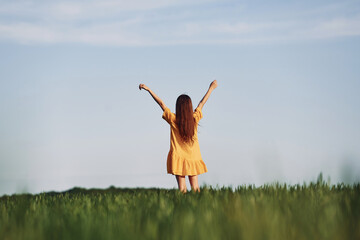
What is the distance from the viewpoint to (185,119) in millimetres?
8367

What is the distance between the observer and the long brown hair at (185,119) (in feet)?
27.4

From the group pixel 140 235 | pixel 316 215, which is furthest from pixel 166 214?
pixel 316 215

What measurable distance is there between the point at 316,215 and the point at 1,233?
8.21ft

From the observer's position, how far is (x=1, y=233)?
3412mm

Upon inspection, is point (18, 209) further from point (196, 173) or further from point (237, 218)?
point (196, 173)

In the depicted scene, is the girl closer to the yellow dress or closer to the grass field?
the yellow dress

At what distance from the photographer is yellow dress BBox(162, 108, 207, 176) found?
27.5 feet

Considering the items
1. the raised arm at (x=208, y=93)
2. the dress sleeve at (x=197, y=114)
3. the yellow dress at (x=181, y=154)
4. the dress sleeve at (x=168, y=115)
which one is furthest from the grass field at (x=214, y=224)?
the raised arm at (x=208, y=93)

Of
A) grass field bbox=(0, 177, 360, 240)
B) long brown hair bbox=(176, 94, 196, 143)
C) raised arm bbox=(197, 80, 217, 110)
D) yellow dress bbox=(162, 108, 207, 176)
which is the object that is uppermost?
raised arm bbox=(197, 80, 217, 110)

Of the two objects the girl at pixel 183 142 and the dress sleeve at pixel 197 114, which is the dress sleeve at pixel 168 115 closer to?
the girl at pixel 183 142

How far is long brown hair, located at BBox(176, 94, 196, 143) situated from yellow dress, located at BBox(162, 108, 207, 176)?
10 cm

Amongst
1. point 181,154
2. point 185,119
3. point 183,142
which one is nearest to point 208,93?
point 185,119

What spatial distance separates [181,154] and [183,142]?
0.24m

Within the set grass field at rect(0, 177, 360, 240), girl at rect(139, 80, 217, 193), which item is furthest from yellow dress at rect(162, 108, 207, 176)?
grass field at rect(0, 177, 360, 240)
